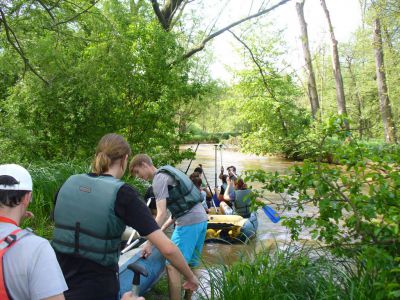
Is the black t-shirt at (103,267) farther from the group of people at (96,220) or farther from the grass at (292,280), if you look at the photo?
the grass at (292,280)

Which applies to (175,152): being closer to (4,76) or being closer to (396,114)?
(4,76)

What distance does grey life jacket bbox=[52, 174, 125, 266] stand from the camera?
2.01 metres

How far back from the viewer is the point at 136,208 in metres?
1.97

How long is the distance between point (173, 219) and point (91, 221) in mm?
1875

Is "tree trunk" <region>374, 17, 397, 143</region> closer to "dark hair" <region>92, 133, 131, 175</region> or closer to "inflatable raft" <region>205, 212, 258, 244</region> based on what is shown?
"inflatable raft" <region>205, 212, 258, 244</region>

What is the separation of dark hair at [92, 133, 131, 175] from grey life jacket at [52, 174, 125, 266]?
0.11 metres

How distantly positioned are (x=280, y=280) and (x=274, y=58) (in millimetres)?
21257

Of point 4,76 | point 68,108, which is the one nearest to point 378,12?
point 68,108

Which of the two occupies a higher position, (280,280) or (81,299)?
(81,299)

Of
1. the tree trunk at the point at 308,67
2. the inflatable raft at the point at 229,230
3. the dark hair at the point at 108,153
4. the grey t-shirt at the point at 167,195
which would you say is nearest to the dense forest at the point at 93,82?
the inflatable raft at the point at 229,230

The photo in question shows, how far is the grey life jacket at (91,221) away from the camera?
201 centimetres

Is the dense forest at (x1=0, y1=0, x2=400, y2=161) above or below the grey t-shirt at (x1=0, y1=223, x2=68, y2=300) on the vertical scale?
above

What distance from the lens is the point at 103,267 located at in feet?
6.79

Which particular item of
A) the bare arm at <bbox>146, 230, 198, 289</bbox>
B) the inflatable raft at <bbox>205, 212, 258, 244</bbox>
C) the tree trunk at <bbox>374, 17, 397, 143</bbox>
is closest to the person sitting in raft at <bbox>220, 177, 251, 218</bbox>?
the inflatable raft at <bbox>205, 212, 258, 244</bbox>
